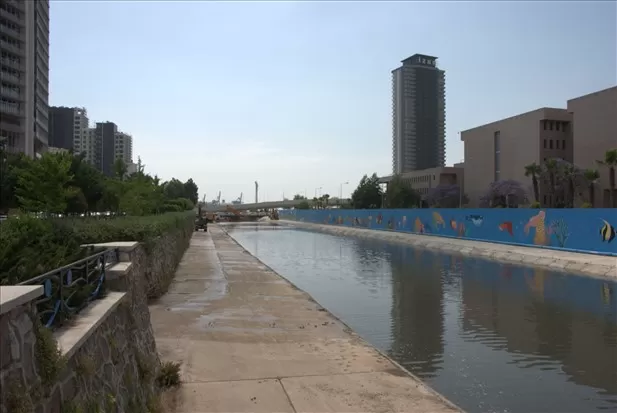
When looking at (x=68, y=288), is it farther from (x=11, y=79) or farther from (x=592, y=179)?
(x=11, y=79)

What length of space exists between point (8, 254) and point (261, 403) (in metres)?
3.58

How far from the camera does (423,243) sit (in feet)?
138

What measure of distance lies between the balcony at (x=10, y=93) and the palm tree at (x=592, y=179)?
8558cm

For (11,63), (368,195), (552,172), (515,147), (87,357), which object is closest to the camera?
(87,357)

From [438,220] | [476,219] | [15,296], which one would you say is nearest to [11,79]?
[438,220]

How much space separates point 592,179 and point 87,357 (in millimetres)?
77643

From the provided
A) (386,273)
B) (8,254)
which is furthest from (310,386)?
(386,273)

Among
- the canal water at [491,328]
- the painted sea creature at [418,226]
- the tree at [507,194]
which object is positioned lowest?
the canal water at [491,328]

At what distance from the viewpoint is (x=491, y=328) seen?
1288 centimetres

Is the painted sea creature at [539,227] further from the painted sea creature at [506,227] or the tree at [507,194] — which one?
the tree at [507,194]

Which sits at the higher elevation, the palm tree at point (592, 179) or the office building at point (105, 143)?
the office building at point (105, 143)

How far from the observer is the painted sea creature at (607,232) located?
2616cm

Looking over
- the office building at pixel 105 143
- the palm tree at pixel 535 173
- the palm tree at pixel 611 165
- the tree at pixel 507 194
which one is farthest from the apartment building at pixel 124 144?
the palm tree at pixel 611 165

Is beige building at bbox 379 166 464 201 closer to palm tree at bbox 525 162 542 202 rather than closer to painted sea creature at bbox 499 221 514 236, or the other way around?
palm tree at bbox 525 162 542 202
